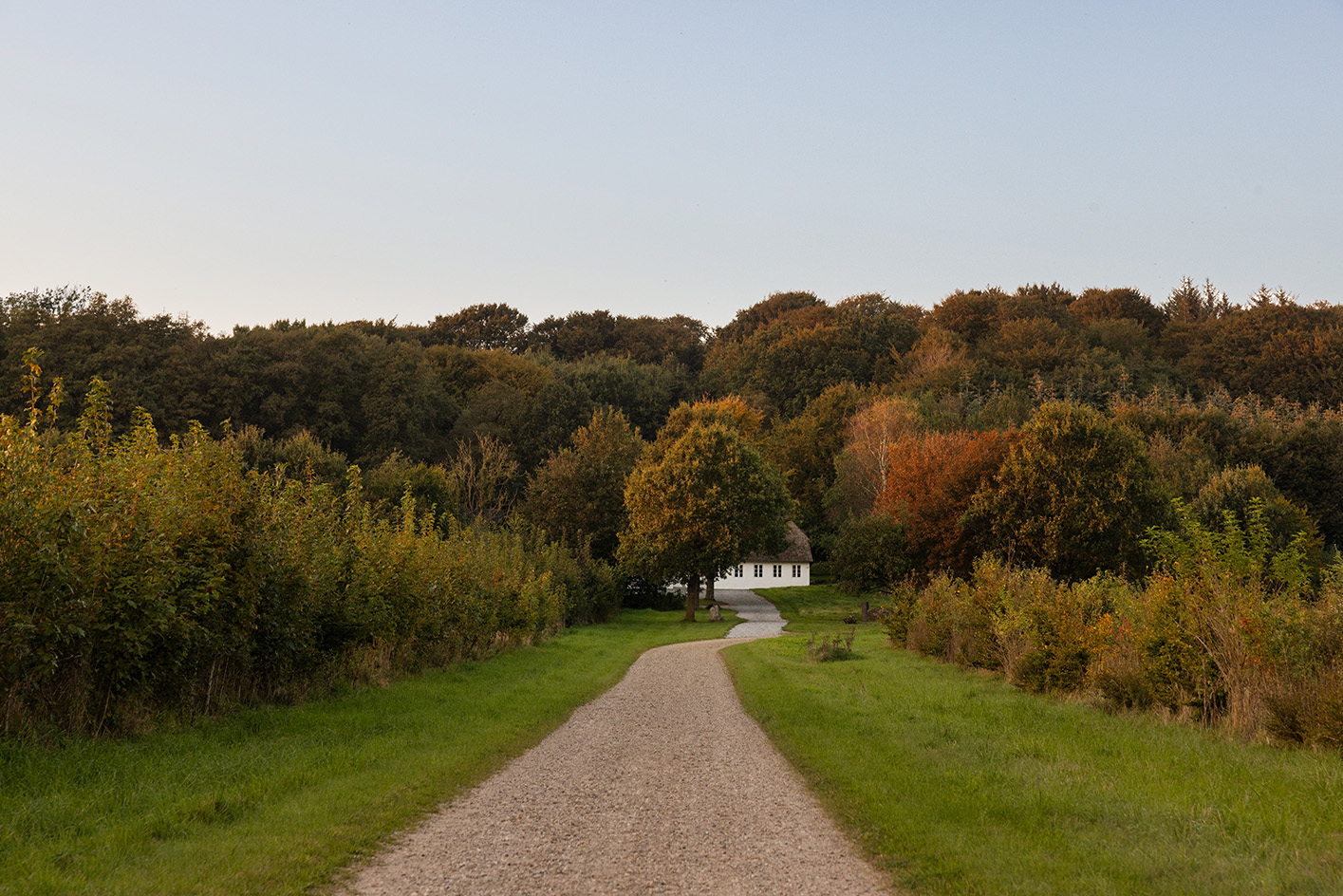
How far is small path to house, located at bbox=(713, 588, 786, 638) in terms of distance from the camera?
4434 centimetres

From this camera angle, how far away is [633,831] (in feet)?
26.9

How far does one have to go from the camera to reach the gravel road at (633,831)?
6680mm

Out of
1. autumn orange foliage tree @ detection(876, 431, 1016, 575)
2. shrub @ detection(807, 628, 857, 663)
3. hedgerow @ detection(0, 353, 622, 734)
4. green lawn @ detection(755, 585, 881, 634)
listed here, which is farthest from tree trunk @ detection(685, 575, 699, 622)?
hedgerow @ detection(0, 353, 622, 734)

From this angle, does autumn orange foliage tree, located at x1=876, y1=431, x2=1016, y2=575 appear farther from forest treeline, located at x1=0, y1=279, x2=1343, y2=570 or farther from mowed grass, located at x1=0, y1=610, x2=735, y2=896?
mowed grass, located at x1=0, y1=610, x2=735, y2=896

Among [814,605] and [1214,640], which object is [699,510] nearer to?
[814,605]

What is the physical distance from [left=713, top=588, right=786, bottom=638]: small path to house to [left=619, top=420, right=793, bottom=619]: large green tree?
3.94 m

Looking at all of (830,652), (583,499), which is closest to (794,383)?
(583,499)

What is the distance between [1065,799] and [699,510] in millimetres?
43168

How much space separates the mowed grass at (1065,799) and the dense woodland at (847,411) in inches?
484

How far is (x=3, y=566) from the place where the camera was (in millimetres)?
8977

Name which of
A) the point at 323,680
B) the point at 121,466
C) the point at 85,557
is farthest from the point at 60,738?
the point at 323,680

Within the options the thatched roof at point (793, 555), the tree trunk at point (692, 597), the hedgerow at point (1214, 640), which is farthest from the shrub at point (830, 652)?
the thatched roof at point (793, 555)

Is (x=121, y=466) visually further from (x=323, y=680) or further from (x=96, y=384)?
(x=323, y=680)

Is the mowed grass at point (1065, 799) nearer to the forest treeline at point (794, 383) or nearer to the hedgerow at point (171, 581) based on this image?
the hedgerow at point (171, 581)
